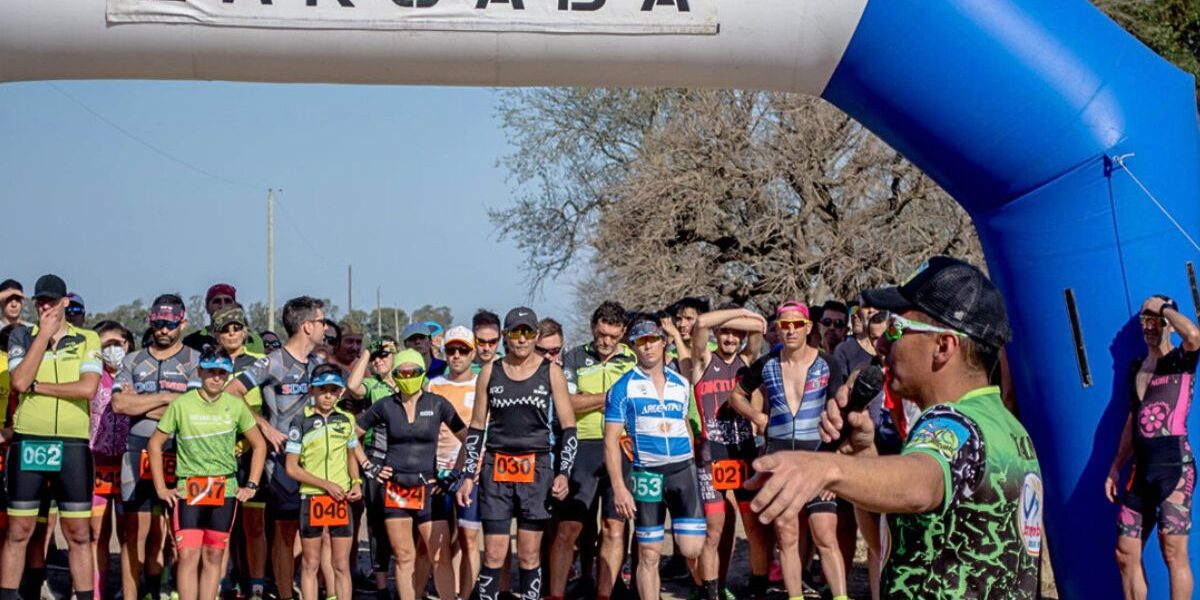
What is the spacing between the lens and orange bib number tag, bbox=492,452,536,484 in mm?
8109

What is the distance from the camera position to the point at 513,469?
8125 millimetres

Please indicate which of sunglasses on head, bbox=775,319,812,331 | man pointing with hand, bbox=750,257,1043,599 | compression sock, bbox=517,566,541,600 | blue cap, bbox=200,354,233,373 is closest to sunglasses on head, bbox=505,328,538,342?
compression sock, bbox=517,566,541,600

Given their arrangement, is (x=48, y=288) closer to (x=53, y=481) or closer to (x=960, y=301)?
(x=53, y=481)

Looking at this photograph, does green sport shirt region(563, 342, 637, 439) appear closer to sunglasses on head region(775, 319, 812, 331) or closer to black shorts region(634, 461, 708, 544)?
black shorts region(634, 461, 708, 544)

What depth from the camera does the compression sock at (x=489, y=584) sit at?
26.1 feet

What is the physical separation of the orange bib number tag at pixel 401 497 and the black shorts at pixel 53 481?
5.85 ft

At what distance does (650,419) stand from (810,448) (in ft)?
3.33

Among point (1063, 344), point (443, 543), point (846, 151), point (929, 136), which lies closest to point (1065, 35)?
point (929, 136)

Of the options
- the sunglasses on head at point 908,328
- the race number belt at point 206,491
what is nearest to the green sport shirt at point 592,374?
the race number belt at point 206,491

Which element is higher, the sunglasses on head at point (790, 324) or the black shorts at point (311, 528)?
the sunglasses on head at point (790, 324)

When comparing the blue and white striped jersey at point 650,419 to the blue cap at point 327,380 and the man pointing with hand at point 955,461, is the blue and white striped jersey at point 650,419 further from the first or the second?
the man pointing with hand at point 955,461

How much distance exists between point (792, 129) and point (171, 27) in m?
11.6

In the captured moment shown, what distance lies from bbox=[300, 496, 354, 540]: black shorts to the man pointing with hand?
5.72m

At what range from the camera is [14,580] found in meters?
8.10
